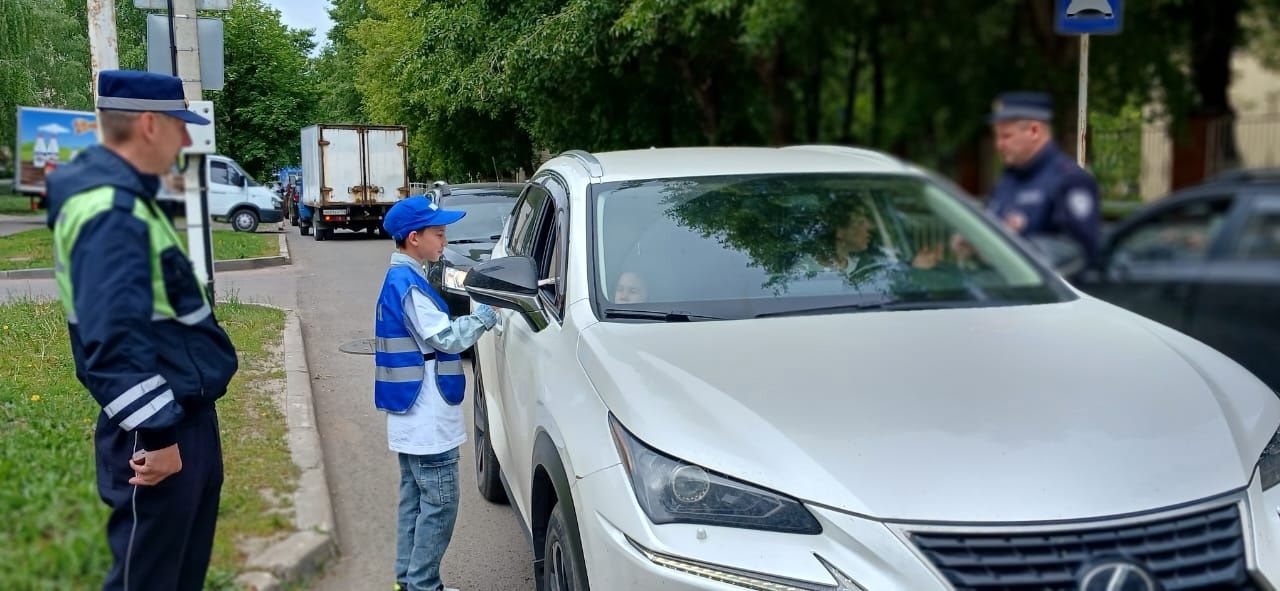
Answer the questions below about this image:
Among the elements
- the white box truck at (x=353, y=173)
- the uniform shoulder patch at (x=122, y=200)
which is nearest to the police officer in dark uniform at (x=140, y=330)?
the uniform shoulder patch at (x=122, y=200)

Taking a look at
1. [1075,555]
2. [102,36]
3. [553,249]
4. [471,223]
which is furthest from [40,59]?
[471,223]

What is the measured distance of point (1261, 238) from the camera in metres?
2.82

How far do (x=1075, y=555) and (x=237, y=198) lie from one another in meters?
3.09

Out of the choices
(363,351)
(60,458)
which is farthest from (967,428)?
(363,351)

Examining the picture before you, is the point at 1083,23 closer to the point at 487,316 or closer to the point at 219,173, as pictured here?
the point at 487,316

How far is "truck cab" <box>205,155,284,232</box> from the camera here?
3.07 m

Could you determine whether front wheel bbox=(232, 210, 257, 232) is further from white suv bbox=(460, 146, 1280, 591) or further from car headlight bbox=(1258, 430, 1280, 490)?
car headlight bbox=(1258, 430, 1280, 490)

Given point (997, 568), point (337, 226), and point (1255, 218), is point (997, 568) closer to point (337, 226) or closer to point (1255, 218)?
point (1255, 218)

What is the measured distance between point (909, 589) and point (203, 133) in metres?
1.86

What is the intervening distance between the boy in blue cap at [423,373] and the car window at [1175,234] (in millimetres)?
2051

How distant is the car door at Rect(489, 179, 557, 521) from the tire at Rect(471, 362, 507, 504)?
51 centimetres

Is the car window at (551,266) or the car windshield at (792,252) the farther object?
the car window at (551,266)

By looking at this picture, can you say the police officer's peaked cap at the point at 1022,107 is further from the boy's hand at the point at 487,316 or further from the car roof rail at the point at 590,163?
the boy's hand at the point at 487,316

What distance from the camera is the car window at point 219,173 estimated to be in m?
3.14
